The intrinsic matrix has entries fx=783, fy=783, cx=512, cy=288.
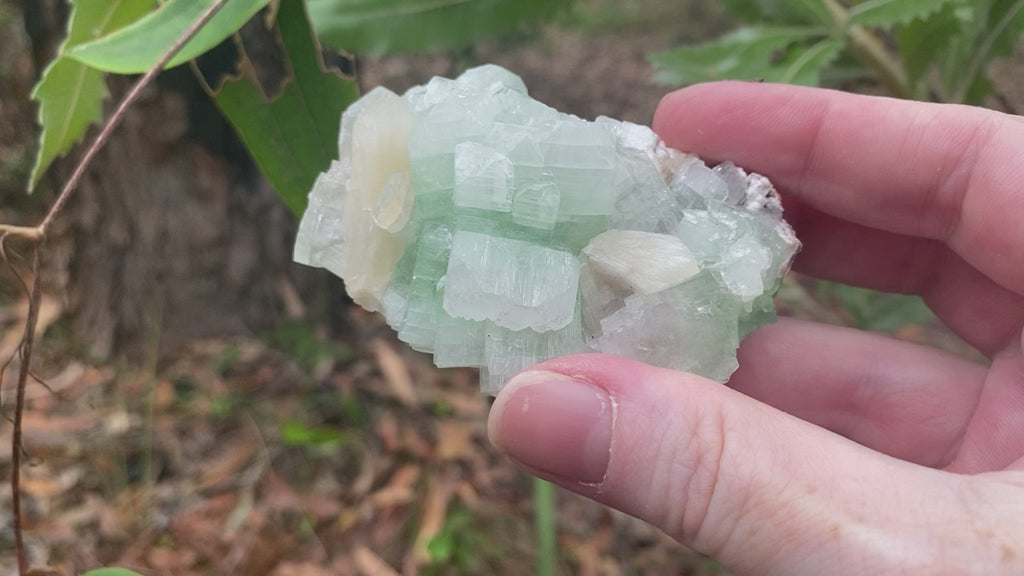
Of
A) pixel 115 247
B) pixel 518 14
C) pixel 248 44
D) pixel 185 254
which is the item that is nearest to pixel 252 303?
pixel 185 254

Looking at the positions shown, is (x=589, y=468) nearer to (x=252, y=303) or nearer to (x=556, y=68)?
(x=252, y=303)

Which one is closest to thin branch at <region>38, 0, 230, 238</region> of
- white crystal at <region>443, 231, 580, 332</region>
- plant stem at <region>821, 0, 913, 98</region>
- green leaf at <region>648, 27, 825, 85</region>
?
white crystal at <region>443, 231, 580, 332</region>

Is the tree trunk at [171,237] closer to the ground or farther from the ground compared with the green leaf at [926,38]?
closer to the ground

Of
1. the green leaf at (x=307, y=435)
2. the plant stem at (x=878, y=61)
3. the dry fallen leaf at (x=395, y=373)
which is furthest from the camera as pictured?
the dry fallen leaf at (x=395, y=373)

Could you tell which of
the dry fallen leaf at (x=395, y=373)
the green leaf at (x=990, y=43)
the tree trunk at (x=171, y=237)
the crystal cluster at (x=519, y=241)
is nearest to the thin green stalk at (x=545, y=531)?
the dry fallen leaf at (x=395, y=373)

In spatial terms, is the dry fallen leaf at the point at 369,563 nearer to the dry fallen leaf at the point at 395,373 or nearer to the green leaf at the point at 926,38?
the dry fallen leaf at the point at 395,373

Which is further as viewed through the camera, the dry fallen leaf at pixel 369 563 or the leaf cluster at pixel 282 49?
the dry fallen leaf at pixel 369 563

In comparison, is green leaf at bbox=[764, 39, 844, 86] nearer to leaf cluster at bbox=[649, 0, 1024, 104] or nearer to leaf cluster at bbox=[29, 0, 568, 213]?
leaf cluster at bbox=[649, 0, 1024, 104]
